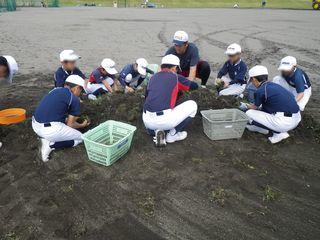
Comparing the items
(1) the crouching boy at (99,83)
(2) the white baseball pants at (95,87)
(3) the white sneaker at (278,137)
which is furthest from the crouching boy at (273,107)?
(2) the white baseball pants at (95,87)

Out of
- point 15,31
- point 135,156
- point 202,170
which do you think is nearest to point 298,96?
point 202,170

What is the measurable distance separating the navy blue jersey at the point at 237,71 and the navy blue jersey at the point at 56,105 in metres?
3.96

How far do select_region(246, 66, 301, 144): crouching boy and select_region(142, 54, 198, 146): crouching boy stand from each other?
47.8 inches

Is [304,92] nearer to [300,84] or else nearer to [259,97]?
[300,84]

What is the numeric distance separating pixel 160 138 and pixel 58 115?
174 centimetres

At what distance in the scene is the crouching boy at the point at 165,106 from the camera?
17.4 ft

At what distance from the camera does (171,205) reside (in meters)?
4.13

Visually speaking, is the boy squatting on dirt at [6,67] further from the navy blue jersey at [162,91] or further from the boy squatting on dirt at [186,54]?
the boy squatting on dirt at [186,54]

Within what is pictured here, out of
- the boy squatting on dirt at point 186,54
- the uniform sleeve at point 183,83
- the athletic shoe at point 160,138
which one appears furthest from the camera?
the boy squatting on dirt at point 186,54

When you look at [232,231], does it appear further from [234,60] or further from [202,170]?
[234,60]

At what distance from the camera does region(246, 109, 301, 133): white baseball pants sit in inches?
220

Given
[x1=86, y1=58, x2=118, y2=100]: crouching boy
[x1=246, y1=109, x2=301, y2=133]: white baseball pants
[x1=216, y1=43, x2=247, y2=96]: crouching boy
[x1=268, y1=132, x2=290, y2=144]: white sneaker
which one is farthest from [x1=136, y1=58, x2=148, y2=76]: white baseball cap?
[x1=268, y1=132, x2=290, y2=144]: white sneaker

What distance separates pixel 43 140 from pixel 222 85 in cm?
441

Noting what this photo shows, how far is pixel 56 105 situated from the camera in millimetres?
5074
